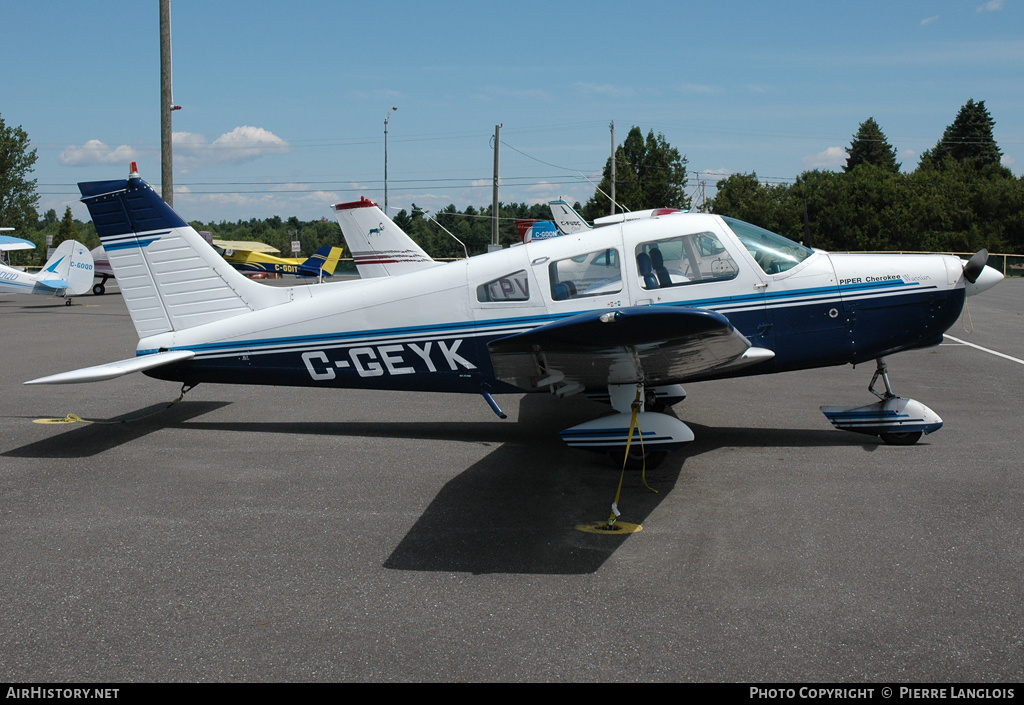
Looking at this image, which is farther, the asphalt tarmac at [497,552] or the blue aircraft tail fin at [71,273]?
the blue aircraft tail fin at [71,273]

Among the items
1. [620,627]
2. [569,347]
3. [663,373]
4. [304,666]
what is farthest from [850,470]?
[304,666]

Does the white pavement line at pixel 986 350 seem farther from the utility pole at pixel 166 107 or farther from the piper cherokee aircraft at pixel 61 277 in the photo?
the piper cherokee aircraft at pixel 61 277

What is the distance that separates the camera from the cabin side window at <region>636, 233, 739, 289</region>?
20.3 ft

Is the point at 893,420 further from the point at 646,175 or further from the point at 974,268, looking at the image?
the point at 646,175

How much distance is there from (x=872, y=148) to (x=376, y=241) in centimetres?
8825

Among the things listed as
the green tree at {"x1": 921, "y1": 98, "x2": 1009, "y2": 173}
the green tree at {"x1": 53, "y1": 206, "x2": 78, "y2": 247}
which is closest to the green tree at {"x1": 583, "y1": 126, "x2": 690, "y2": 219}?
the green tree at {"x1": 921, "y1": 98, "x2": 1009, "y2": 173}

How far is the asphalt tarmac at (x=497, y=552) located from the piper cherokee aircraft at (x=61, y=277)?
20.1m

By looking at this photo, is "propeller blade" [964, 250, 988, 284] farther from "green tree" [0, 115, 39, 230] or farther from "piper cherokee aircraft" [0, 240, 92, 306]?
"green tree" [0, 115, 39, 230]

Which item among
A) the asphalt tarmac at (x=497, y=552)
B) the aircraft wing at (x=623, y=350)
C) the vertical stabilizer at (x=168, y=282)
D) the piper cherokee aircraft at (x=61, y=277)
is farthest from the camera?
the piper cherokee aircraft at (x=61, y=277)

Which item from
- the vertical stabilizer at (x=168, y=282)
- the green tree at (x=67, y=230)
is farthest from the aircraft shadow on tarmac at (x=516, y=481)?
the green tree at (x=67, y=230)

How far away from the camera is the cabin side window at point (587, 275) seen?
20.4ft

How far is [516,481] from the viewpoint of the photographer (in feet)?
18.7

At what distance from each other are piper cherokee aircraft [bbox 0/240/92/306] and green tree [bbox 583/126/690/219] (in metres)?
36.8
